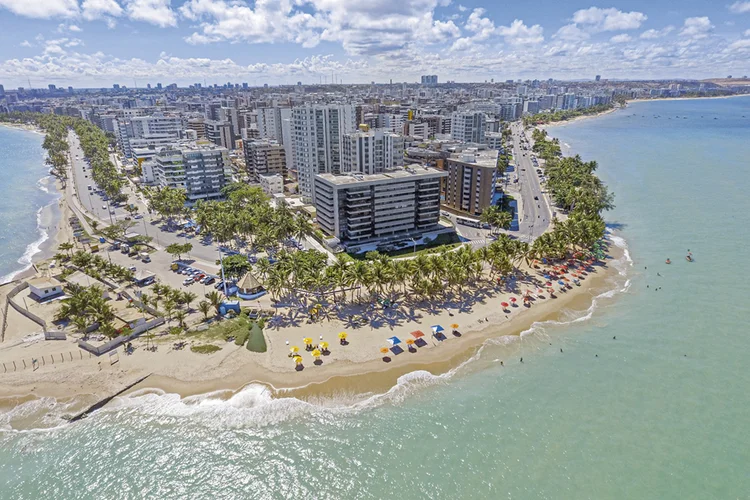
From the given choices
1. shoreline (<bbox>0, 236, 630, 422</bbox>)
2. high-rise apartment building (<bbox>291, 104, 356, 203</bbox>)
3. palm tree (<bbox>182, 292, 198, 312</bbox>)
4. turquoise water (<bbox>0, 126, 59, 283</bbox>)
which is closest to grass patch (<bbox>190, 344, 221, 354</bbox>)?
shoreline (<bbox>0, 236, 630, 422</bbox>)

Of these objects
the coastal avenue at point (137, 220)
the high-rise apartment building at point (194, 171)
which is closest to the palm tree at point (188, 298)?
the coastal avenue at point (137, 220)

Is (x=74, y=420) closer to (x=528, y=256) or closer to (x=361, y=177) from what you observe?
(x=361, y=177)

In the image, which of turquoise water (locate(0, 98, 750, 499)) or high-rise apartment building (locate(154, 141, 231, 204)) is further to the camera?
high-rise apartment building (locate(154, 141, 231, 204))

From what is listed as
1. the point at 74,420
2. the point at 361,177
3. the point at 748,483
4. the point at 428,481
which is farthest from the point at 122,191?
the point at 748,483

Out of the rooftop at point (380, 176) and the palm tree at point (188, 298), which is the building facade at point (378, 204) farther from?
the palm tree at point (188, 298)

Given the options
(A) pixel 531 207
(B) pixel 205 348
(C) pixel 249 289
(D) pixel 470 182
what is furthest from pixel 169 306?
(A) pixel 531 207

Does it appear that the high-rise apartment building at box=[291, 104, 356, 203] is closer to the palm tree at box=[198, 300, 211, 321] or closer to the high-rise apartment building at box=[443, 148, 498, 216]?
the high-rise apartment building at box=[443, 148, 498, 216]
